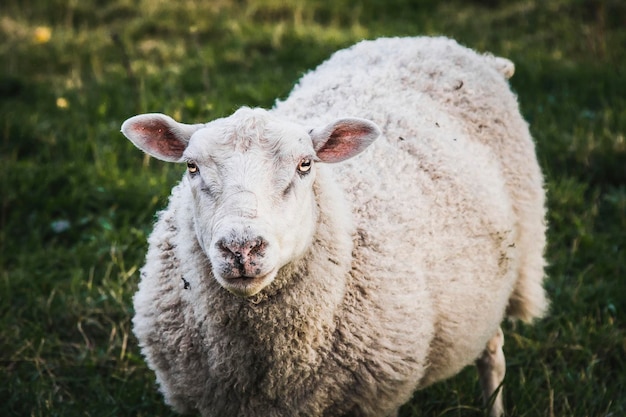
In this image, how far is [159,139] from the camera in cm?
299

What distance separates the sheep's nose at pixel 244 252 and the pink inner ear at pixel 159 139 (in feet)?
2.20

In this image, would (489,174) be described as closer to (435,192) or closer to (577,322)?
(435,192)

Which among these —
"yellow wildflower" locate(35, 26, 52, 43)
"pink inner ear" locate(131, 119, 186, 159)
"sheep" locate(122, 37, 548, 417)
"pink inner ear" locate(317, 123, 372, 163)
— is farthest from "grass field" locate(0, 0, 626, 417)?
"pink inner ear" locate(317, 123, 372, 163)

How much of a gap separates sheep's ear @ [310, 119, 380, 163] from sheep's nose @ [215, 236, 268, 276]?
0.61 metres

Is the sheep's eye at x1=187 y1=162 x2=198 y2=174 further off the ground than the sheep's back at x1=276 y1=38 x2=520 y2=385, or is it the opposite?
the sheep's eye at x1=187 y1=162 x2=198 y2=174

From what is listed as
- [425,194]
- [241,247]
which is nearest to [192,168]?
[241,247]

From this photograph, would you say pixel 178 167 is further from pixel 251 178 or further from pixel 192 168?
pixel 251 178

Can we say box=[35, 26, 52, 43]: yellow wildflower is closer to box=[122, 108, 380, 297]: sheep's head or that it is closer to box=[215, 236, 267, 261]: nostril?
box=[122, 108, 380, 297]: sheep's head

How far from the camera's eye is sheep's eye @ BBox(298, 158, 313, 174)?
2.79 metres

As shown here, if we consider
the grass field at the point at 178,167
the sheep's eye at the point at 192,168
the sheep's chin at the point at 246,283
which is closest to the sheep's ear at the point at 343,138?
the sheep's eye at the point at 192,168

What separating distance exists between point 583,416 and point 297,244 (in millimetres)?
1758

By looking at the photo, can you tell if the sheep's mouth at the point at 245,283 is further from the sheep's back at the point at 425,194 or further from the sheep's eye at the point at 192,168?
the sheep's back at the point at 425,194

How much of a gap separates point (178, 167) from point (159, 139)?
92.1 inches

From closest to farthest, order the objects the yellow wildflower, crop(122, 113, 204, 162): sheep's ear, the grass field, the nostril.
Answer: the nostril, crop(122, 113, 204, 162): sheep's ear, the grass field, the yellow wildflower
